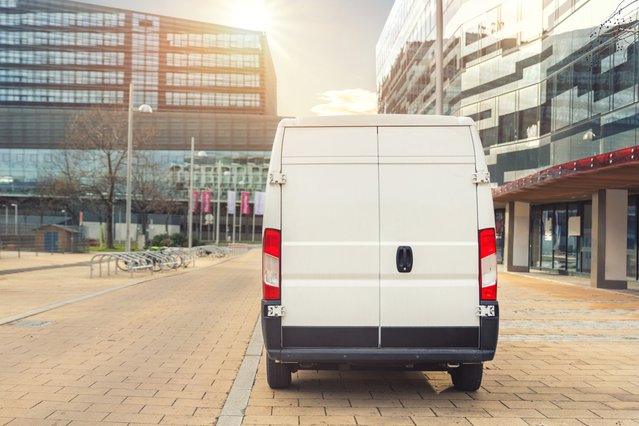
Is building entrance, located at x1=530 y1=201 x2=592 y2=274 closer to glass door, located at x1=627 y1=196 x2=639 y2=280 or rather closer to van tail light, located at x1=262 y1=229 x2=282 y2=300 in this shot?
glass door, located at x1=627 y1=196 x2=639 y2=280

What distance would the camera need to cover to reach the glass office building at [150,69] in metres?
87.3

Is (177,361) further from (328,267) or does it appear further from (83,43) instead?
(83,43)

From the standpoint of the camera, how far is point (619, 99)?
62.5 ft

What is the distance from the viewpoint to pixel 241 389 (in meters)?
5.61

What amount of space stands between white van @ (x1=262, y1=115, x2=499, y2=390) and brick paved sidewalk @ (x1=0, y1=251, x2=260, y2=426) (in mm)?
1148

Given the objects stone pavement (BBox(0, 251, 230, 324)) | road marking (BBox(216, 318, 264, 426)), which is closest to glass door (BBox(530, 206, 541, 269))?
stone pavement (BBox(0, 251, 230, 324))

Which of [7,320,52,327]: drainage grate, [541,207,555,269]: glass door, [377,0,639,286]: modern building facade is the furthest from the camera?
[541,207,555,269]: glass door

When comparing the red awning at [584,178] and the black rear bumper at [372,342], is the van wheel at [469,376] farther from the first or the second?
the red awning at [584,178]

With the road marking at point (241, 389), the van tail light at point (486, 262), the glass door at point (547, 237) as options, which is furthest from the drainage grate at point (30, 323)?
the glass door at point (547, 237)

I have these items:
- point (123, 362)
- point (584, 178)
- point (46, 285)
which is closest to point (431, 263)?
point (123, 362)

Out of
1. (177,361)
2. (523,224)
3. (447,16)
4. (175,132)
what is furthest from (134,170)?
(175,132)

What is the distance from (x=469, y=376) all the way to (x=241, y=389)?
2103 mm

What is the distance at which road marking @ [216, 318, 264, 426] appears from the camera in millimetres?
4721

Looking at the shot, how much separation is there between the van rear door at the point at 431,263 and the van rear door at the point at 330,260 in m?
0.11
